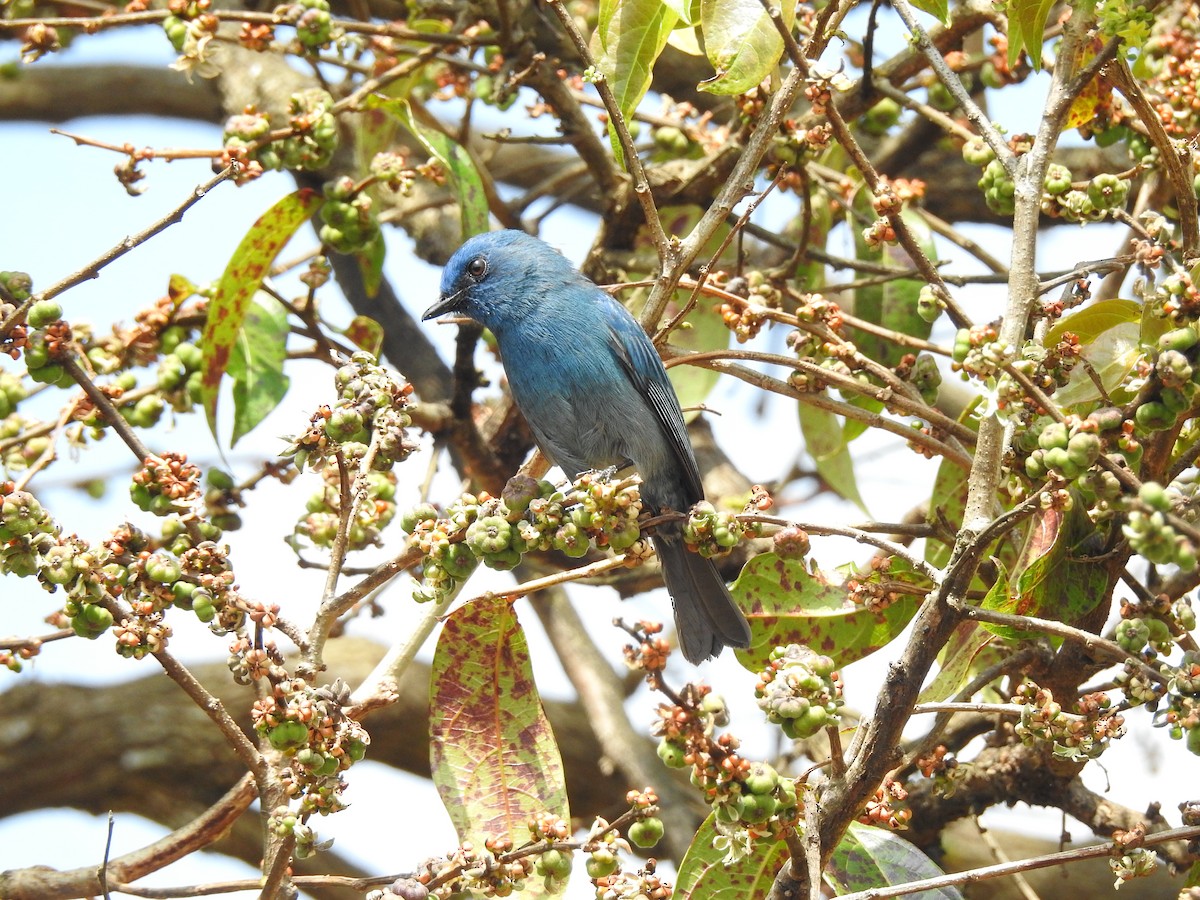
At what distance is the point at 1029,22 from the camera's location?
2.81 meters

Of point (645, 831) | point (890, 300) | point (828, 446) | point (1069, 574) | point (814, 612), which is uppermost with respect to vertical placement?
point (890, 300)

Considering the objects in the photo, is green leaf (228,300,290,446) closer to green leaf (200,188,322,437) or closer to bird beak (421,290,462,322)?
green leaf (200,188,322,437)

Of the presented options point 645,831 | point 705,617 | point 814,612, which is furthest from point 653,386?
point 645,831

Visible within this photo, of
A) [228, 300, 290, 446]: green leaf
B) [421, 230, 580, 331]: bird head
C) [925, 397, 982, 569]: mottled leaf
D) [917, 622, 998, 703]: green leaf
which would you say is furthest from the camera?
[421, 230, 580, 331]: bird head

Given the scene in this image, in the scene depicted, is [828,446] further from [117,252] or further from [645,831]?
[117,252]

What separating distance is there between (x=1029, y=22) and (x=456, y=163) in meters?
1.73

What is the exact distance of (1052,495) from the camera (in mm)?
2152

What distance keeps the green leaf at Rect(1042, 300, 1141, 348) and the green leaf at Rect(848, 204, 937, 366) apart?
1.04 metres

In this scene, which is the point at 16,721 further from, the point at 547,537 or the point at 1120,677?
the point at 1120,677

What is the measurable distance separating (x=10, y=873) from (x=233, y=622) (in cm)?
89

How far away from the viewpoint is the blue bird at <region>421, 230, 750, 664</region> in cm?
383

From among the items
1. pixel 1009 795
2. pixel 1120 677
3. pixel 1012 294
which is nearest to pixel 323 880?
pixel 1120 677

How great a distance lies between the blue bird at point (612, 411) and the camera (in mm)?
3832

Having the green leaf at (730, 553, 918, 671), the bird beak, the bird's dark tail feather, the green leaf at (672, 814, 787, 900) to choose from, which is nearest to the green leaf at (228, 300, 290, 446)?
the bird beak
